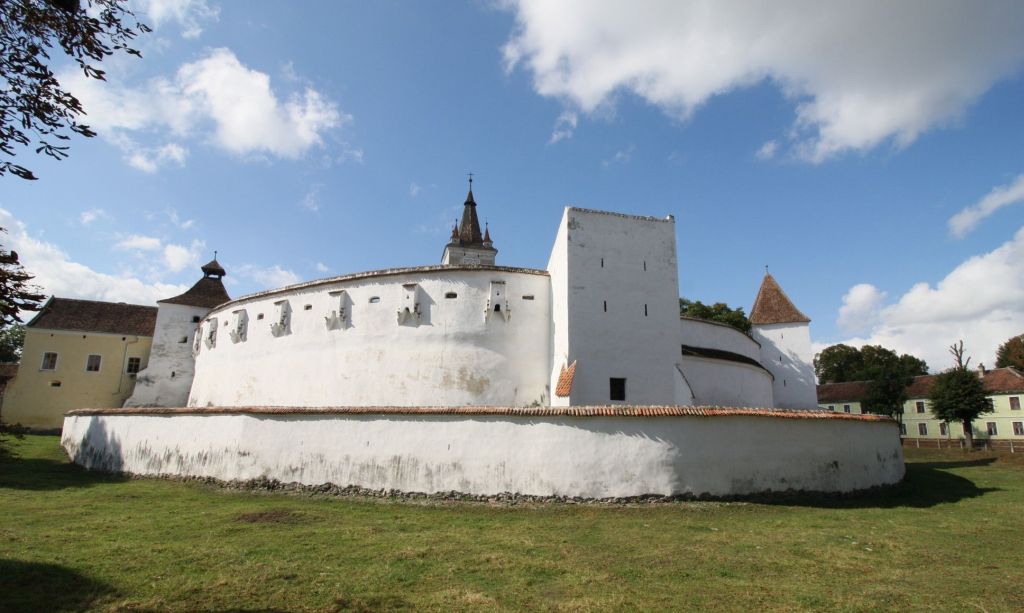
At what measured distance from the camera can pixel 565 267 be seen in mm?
17672

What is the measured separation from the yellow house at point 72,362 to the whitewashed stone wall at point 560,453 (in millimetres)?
23320

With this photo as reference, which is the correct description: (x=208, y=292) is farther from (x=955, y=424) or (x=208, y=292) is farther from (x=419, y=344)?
(x=955, y=424)

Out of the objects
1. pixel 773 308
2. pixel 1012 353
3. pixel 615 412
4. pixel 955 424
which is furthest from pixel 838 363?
pixel 615 412

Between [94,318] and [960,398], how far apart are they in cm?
4981

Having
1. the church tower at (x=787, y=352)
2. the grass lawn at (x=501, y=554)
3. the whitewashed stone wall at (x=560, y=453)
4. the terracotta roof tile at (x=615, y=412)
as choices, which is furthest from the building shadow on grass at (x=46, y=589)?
the church tower at (x=787, y=352)

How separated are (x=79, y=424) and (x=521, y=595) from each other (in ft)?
66.2

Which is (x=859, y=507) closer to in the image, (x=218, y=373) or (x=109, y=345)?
(x=218, y=373)

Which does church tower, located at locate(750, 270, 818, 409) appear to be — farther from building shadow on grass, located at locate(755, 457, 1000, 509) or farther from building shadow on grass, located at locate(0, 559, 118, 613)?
building shadow on grass, located at locate(0, 559, 118, 613)

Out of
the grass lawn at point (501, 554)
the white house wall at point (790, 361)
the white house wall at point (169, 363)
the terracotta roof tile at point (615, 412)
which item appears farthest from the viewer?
the white house wall at point (169, 363)

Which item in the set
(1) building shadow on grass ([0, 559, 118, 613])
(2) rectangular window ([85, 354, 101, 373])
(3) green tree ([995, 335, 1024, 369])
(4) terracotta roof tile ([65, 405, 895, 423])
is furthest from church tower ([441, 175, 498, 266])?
(3) green tree ([995, 335, 1024, 369])

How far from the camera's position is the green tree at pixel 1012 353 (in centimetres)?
4391

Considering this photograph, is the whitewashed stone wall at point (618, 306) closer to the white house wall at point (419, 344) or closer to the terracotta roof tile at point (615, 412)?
the white house wall at point (419, 344)

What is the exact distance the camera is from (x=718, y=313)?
38.3 metres

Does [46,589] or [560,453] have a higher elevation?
[560,453]
